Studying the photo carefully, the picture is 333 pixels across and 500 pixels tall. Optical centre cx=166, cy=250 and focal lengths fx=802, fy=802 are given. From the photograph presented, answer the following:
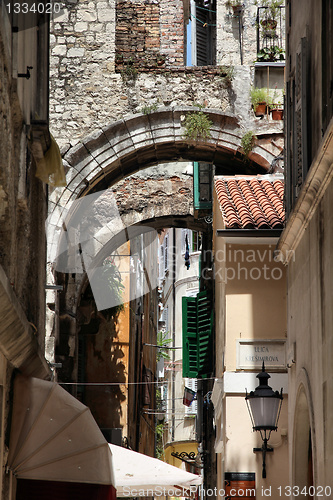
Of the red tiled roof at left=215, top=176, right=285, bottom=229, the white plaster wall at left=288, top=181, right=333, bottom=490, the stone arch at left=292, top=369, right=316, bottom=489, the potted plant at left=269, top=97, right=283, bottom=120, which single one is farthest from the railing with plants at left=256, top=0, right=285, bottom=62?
the stone arch at left=292, top=369, right=316, bottom=489

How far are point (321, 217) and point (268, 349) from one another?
425 cm

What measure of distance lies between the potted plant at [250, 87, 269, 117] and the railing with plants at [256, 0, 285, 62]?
606mm

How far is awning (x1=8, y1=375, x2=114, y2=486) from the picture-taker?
7234 mm

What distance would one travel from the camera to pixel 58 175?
29.6 ft

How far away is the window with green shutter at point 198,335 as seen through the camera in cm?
1593

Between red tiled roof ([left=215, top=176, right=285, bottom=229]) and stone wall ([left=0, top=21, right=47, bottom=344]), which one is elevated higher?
red tiled roof ([left=215, top=176, right=285, bottom=229])

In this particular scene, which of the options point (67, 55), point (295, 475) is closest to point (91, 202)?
point (67, 55)

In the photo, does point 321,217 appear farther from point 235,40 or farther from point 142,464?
point 235,40

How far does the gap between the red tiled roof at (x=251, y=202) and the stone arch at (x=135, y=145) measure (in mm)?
1511

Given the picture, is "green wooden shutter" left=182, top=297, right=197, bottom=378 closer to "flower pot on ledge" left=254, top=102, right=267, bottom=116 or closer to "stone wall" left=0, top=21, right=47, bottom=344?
"flower pot on ledge" left=254, top=102, right=267, bottom=116

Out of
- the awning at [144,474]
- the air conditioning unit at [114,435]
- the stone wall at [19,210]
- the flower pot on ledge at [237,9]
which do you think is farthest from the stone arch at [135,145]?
the air conditioning unit at [114,435]

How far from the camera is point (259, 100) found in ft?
45.7

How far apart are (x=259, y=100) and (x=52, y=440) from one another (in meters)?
8.38

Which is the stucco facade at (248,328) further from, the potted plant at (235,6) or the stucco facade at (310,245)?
the potted plant at (235,6)
